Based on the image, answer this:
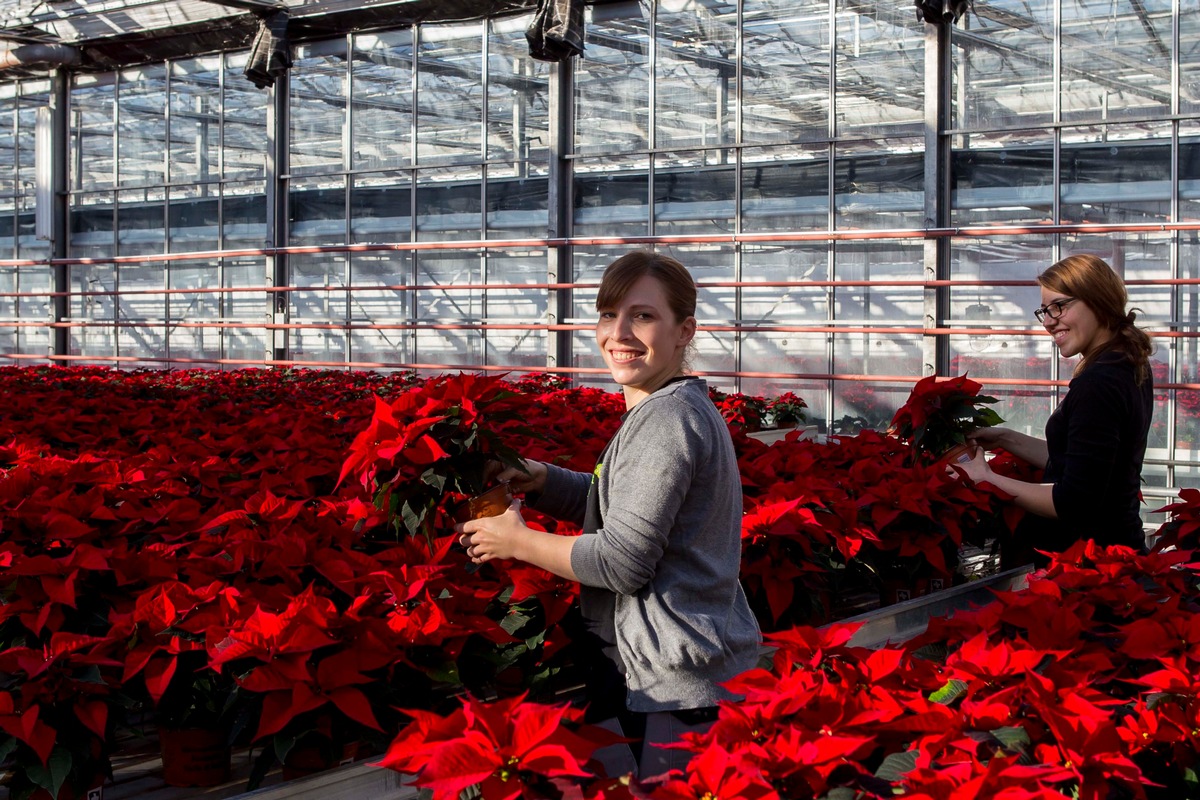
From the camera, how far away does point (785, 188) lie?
11.5m

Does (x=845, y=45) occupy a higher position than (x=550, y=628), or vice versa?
(x=845, y=45)

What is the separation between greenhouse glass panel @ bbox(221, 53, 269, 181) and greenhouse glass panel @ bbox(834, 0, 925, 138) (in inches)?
299

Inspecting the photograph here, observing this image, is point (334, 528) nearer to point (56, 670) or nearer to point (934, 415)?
point (56, 670)

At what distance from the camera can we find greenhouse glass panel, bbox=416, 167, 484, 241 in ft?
44.2

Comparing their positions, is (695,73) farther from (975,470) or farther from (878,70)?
(975,470)

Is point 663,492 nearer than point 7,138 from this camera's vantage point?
Yes

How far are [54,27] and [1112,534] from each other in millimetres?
16421

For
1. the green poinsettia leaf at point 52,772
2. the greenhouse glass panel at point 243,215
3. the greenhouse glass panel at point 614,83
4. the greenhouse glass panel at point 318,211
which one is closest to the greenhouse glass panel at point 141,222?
the greenhouse glass panel at point 243,215

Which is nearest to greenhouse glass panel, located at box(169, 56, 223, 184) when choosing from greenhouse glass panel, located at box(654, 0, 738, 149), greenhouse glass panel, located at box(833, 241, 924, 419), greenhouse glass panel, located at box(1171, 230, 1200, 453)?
greenhouse glass panel, located at box(654, 0, 738, 149)

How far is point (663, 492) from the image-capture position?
1740mm

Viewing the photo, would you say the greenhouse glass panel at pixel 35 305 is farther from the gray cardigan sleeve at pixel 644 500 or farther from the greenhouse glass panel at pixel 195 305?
the gray cardigan sleeve at pixel 644 500

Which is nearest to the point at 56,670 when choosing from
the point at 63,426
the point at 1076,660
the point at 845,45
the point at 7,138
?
the point at 1076,660

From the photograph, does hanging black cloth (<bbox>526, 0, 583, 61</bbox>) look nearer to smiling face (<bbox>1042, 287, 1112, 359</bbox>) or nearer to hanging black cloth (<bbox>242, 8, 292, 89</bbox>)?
hanging black cloth (<bbox>242, 8, 292, 89</bbox>)

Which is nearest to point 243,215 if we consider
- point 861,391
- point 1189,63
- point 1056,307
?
point 861,391
